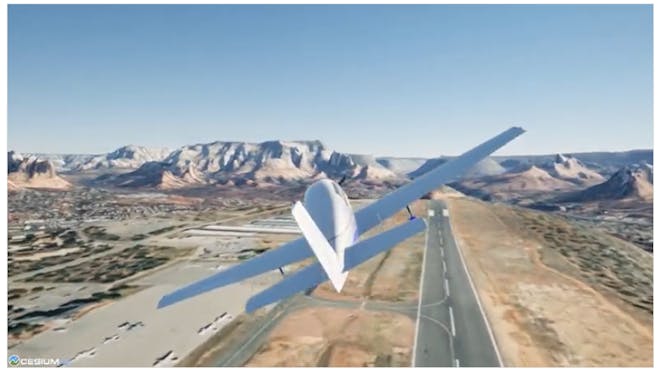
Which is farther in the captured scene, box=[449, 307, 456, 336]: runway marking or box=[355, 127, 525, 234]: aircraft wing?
box=[449, 307, 456, 336]: runway marking

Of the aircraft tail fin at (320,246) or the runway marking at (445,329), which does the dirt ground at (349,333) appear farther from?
the aircraft tail fin at (320,246)

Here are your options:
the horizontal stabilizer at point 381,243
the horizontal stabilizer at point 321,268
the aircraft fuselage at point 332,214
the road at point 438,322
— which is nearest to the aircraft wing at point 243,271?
the horizontal stabilizer at point 321,268

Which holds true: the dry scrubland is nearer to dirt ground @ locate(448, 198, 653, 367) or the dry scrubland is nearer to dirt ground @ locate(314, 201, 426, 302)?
dirt ground @ locate(314, 201, 426, 302)

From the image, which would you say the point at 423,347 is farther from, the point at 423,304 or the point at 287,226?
the point at 287,226

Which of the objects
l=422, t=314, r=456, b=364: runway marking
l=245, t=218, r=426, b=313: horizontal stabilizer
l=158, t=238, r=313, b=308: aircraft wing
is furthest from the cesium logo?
l=422, t=314, r=456, b=364: runway marking

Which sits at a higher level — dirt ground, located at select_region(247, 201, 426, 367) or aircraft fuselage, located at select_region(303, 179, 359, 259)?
aircraft fuselage, located at select_region(303, 179, 359, 259)

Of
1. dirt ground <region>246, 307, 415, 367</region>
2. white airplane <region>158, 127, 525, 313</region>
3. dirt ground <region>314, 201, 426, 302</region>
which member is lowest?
dirt ground <region>246, 307, 415, 367</region>

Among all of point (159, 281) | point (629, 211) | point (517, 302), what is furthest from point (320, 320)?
point (629, 211)
